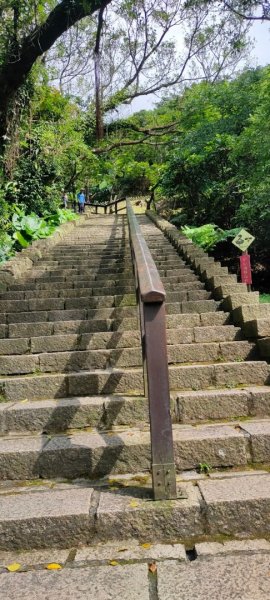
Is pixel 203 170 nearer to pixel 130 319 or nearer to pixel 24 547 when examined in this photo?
pixel 130 319

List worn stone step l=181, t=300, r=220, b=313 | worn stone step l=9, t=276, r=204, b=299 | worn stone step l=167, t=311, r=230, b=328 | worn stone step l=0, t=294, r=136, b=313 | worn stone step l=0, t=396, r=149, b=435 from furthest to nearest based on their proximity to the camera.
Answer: worn stone step l=9, t=276, r=204, b=299 < worn stone step l=0, t=294, r=136, b=313 < worn stone step l=181, t=300, r=220, b=313 < worn stone step l=167, t=311, r=230, b=328 < worn stone step l=0, t=396, r=149, b=435

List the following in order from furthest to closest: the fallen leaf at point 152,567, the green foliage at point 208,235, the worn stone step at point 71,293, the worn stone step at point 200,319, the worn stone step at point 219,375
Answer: the green foliage at point 208,235, the worn stone step at point 71,293, the worn stone step at point 200,319, the worn stone step at point 219,375, the fallen leaf at point 152,567

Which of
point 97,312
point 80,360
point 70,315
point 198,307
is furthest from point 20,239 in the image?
point 80,360

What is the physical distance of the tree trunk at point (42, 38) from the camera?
7.63m

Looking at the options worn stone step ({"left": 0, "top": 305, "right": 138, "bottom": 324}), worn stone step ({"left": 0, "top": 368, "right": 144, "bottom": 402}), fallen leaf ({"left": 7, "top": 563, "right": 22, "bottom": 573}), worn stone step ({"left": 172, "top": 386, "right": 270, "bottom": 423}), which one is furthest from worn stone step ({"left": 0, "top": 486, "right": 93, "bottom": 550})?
worn stone step ({"left": 0, "top": 305, "right": 138, "bottom": 324})

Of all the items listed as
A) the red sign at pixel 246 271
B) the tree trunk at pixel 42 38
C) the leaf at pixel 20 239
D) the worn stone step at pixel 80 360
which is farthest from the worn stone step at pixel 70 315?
the tree trunk at pixel 42 38

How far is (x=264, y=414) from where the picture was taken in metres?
3.01

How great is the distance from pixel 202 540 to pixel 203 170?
12.8 meters

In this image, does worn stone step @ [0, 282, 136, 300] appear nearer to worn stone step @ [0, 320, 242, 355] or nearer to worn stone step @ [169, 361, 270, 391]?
worn stone step @ [0, 320, 242, 355]

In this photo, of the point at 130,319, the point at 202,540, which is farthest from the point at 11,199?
the point at 202,540

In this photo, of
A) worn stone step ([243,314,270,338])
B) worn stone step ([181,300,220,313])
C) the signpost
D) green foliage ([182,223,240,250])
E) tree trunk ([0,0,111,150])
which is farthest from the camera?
green foliage ([182,223,240,250])

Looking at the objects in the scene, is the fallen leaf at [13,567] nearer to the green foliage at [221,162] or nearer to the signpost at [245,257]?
the signpost at [245,257]

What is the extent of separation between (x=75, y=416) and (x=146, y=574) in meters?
1.38

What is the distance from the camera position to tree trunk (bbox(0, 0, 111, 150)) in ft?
25.0
